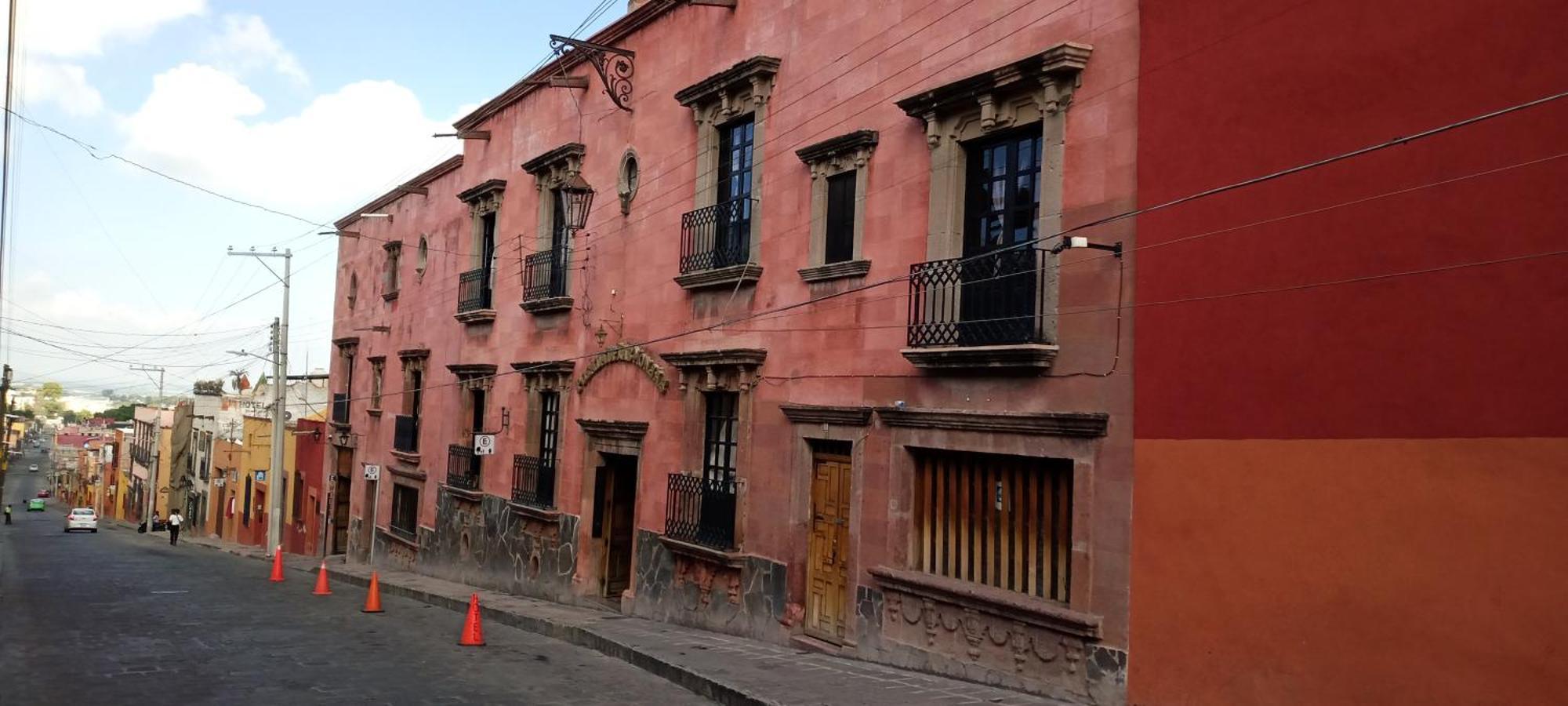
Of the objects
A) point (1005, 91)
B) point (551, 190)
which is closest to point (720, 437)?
point (1005, 91)

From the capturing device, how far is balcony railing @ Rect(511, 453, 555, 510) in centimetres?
1994

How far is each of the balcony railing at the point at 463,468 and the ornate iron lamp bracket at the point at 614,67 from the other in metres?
8.38

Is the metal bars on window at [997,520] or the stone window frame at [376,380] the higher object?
the stone window frame at [376,380]

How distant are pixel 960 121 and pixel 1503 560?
6003mm

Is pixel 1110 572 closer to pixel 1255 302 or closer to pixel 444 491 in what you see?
pixel 1255 302

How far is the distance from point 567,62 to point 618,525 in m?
7.74

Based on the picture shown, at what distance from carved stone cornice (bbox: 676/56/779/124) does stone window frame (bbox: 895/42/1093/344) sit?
3.18 m

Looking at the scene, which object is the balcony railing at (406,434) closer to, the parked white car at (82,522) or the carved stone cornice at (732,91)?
the carved stone cornice at (732,91)

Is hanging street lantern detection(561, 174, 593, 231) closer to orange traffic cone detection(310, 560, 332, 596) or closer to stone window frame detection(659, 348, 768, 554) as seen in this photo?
stone window frame detection(659, 348, 768, 554)

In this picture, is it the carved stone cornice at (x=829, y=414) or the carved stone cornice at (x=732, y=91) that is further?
the carved stone cornice at (x=732, y=91)

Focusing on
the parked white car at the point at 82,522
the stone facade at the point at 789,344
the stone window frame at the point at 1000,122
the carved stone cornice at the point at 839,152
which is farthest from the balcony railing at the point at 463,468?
the parked white car at the point at 82,522

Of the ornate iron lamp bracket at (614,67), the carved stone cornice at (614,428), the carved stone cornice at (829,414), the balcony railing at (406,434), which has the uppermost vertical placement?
the ornate iron lamp bracket at (614,67)

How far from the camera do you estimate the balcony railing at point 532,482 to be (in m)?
19.9

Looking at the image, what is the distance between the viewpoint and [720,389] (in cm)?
1527
